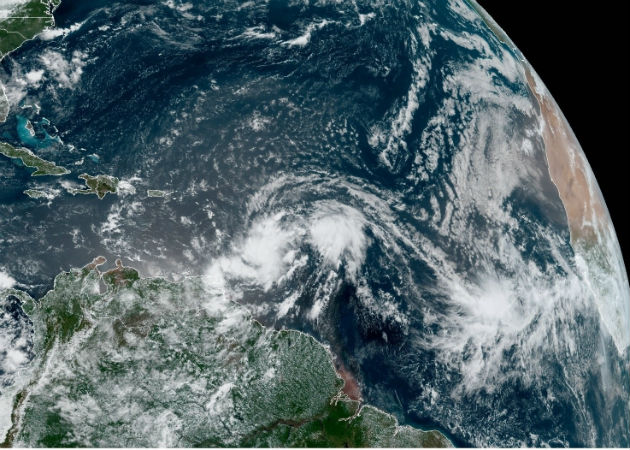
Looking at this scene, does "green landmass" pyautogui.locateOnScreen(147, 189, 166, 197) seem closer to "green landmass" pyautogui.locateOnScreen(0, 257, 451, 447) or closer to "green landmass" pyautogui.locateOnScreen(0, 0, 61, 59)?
"green landmass" pyautogui.locateOnScreen(0, 257, 451, 447)

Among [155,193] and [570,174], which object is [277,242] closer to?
[155,193]

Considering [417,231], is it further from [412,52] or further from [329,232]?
[412,52]

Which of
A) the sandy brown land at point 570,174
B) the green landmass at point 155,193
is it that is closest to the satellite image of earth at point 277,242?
the green landmass at point 155,193

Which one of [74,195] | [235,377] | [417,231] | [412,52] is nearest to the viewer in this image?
[235,377]

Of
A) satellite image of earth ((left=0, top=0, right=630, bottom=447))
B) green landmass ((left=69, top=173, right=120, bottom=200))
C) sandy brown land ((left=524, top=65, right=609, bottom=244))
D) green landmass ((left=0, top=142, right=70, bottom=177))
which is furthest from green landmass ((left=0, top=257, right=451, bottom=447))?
sandy brown land ((left=524, top=65, right=609, bottom=244))

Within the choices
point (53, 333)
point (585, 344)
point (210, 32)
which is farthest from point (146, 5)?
point (585, 344)
